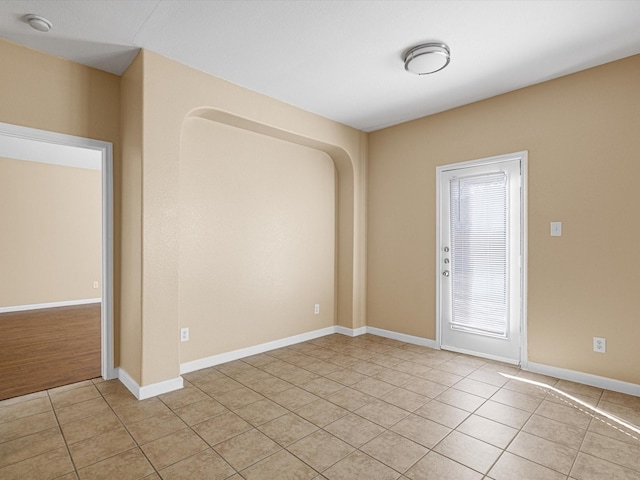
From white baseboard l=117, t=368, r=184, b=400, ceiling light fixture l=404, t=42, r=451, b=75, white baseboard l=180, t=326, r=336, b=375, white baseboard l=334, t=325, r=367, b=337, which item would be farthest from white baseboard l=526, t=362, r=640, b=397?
white baseboard l=117, t=368, r=184, b=400

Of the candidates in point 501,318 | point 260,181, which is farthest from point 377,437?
point 260,181

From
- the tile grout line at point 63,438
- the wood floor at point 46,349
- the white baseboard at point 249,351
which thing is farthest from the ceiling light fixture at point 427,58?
the wood floor at point 46,349

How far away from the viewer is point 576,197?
10.1 feet

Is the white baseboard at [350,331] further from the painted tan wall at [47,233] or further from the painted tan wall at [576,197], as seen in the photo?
the painted tan wall at [47,233]

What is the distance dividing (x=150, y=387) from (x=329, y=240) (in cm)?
274

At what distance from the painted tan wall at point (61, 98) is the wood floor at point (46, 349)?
653 millimetres

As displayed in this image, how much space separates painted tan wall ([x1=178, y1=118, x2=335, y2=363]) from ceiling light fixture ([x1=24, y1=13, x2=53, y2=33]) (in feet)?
3.90

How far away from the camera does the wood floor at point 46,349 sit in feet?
10.1

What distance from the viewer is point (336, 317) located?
485cm

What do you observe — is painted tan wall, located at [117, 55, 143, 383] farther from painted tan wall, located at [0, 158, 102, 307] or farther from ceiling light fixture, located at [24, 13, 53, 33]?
painted tan wall, located at [0, 158, 102, 307]

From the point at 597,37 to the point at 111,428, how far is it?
444 cm

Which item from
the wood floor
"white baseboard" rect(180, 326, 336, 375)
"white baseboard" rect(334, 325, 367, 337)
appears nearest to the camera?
the wood floor

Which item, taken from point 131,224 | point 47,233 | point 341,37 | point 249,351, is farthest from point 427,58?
point 47,233

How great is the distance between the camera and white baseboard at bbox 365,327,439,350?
4.11 metres
